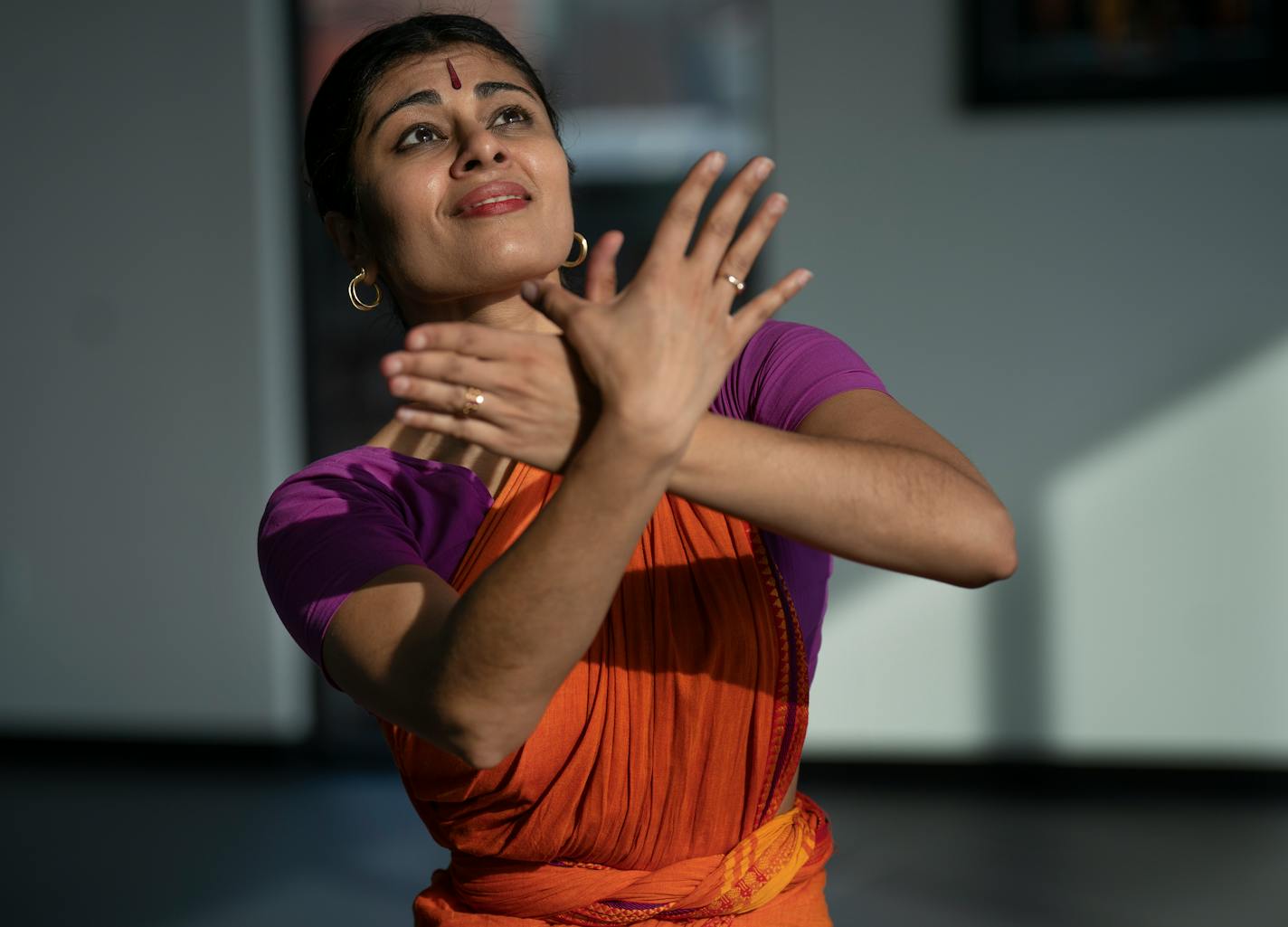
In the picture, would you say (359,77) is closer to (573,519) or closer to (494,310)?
(494,310)

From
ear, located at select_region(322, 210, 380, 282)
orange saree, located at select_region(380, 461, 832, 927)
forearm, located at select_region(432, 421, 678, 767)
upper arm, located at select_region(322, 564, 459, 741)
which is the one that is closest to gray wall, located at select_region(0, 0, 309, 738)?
ear, located at select_region(322, 210, 380, 282)

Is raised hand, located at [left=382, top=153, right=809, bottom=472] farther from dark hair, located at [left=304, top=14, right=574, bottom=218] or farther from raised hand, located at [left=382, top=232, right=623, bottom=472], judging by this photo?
dark hair, located at [left=304, top=14, right=574, bottom=218]

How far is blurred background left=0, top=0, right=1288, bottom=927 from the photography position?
133 inches

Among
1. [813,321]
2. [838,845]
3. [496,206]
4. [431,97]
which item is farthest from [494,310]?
[813,321]

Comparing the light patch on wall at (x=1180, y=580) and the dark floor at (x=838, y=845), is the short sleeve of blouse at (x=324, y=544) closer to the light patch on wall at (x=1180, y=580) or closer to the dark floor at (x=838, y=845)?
the dark floor at (x=838, y=845)

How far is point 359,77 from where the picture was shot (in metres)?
1.41

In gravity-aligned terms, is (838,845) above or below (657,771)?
below

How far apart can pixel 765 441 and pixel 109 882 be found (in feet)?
8.71

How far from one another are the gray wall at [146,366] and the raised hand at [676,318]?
3143 millimetres

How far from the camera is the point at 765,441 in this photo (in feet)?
3.14

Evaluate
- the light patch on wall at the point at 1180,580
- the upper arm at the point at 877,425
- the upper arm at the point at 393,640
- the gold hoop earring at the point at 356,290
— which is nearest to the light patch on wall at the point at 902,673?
the light patch on wall at the point at 1180,580

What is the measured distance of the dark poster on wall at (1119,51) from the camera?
337cm

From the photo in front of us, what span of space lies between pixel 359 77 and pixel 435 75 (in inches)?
3.6

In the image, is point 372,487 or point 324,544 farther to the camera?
point 372,487
